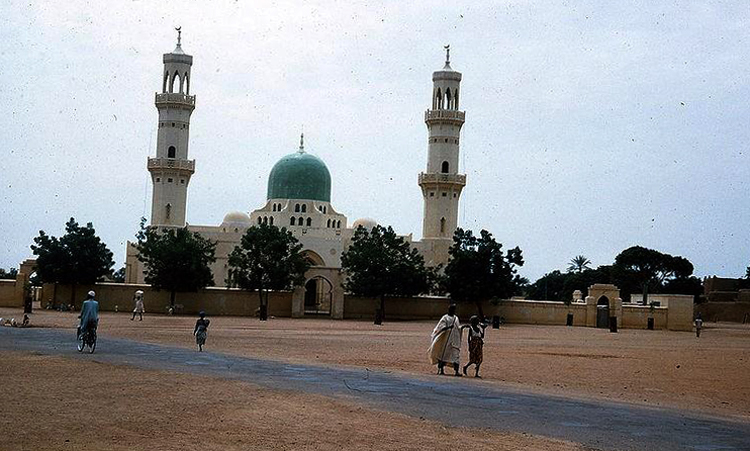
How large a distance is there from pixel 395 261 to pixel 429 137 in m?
18.9

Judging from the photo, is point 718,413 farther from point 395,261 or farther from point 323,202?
point 323,202

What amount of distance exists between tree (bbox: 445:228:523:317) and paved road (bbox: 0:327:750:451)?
39383mm

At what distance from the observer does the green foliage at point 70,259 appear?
58.8 metres

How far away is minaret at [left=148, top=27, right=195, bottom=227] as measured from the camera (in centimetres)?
7462

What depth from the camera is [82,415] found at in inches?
489

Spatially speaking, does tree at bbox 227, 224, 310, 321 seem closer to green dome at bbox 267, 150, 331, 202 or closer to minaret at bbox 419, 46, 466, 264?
minaret at bbox 419, 46, 466, 264

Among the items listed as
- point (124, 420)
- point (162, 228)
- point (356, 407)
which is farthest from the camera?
point (162, 228)

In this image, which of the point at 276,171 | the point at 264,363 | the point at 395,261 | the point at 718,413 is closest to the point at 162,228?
the point at 276,171

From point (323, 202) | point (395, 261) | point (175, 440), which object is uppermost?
point (323, 202)

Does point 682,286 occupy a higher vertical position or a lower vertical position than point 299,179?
lower

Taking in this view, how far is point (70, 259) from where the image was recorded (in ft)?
193

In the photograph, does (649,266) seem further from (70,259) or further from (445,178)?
(70,259)

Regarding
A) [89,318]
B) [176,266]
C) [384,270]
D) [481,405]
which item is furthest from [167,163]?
[481,405]

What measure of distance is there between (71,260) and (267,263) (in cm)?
1152
